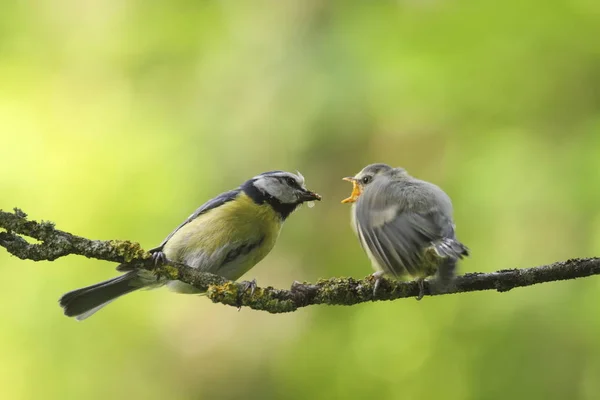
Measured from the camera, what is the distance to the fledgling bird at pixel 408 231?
106 inches

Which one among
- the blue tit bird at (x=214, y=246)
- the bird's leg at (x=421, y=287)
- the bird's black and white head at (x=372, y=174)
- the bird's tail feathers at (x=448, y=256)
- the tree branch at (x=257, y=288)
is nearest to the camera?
the tree branch at (x=257, y=288)

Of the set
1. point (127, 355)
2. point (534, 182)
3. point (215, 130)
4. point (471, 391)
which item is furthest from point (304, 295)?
point (215, 130)

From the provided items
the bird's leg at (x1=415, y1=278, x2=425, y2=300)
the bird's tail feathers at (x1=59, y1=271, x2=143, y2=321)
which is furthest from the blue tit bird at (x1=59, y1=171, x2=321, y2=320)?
the bird's leg at (x1=415, y1=278, x2=425, y2=300)

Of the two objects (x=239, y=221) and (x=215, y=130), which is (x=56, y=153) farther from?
(x=239, y=221)

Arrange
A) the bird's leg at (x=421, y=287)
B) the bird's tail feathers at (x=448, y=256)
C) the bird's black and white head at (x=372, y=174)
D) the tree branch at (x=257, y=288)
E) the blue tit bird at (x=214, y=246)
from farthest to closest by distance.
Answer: the bird's black and white head at (x=372, y=174), the blue tit bird at (x=214, y=246), the bird's leg at (x=421, y=287), the bird's tail feathers at (x=448, y=256), the tree branch at (x=257, y=288)

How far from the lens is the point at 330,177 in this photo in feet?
17.8

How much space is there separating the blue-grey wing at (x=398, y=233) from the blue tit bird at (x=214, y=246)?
682mm

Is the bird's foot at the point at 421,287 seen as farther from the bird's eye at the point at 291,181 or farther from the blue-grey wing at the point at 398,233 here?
the bird's eye at the point at 291,181

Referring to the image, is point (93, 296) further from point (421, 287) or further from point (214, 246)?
point (421, 287)

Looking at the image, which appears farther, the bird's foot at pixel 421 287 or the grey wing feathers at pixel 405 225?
the grey wing feathers at pixel 405 225

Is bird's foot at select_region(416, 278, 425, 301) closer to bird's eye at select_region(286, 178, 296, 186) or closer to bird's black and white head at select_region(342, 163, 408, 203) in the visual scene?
bird's black and white head at select_region(342, 163, 408, 203)

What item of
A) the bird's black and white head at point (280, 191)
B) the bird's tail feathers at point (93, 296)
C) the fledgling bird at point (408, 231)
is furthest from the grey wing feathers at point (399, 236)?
the bird's tail feathers at point (93, 296)

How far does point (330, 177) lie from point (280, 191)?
1.49 meters

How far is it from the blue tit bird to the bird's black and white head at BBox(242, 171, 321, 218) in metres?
0.07
